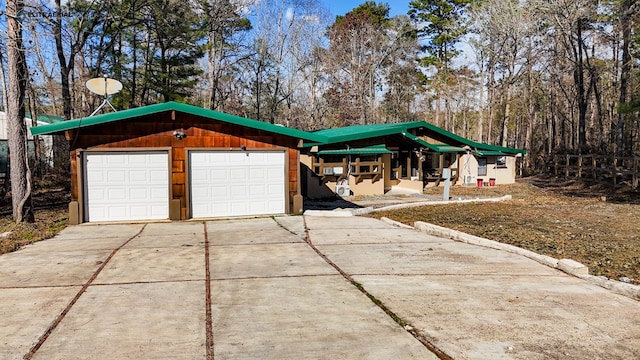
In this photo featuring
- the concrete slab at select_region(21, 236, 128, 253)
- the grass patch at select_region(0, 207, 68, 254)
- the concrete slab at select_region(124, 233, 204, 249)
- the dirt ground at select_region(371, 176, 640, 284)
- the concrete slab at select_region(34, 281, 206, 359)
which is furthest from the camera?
the grass patch at select_region(0, 207, 68, 254)

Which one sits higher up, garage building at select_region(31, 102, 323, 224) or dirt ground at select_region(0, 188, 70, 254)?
garage building at select_region(31, 102, 323, 224)

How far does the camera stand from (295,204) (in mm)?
12555

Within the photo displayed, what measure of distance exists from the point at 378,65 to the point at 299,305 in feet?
116

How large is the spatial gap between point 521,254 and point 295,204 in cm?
652

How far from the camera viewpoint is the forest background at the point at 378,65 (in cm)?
2717

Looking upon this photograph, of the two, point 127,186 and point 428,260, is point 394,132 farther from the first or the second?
point 428,260

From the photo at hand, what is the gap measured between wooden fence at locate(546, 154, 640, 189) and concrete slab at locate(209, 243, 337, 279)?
18.4 metres

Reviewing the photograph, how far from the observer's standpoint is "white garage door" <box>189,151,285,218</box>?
1180cm

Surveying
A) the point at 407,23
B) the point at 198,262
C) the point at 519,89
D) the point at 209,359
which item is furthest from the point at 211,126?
the point at 519,89

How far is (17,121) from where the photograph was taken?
10531 mm

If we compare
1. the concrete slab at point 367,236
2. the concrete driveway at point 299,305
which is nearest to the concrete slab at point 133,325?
the concrete driveway at point 299,305

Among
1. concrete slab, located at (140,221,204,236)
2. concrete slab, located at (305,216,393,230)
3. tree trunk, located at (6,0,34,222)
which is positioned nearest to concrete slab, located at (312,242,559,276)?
concrete slab, located at (305,216,393,230)

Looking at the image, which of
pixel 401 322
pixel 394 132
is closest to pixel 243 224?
pixel 401 322

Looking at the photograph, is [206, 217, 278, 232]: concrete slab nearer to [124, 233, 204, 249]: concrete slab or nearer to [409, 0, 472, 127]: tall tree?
[124, 233, 204, 249]: concrete slab
